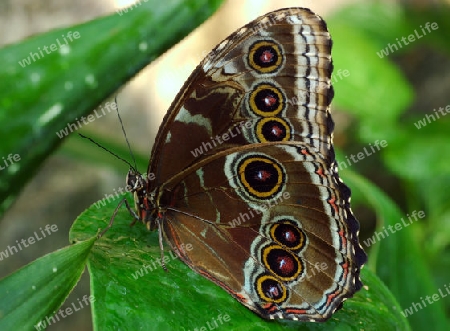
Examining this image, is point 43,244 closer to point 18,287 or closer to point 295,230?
point 295,230

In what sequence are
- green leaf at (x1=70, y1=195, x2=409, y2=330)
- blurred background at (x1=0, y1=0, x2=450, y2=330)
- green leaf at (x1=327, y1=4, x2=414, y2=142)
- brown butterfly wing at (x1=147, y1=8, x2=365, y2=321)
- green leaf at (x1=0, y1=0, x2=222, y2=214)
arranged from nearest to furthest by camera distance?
green leaf at (x1=0, y1=0, x2=222, y2=214) < green leaf at (x1=70, y1=195, x2=409, y2=330) < brown butterfly wing at (x1=147, y1=8, x2=365, y2=321) < blurred background at (x1=0, y1=0, x2=450, y2=330) < green leaf at (x1=327, y1=4, x2=414, y2=142)

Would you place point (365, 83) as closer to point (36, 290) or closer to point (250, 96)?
point (250, 96)

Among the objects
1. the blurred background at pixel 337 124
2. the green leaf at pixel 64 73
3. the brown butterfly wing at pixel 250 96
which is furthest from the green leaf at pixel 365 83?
the green leaf at pixel 64 73

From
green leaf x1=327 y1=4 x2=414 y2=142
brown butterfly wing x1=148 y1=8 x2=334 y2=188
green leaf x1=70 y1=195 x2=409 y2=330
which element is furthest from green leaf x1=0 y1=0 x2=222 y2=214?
green leaf x1=327 y1=4 x2=414 y2=142

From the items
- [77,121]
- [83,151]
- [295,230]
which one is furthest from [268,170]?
[83,151]

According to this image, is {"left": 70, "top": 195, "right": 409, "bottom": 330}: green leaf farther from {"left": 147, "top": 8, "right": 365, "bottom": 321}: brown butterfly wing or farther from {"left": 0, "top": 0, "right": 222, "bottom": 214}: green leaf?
{"left": 0, "top": 0, "right": 222, "bottom": 214}: green leaf

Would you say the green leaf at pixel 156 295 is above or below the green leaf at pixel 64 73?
below

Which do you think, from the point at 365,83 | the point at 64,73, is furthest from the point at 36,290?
the point at 365,83

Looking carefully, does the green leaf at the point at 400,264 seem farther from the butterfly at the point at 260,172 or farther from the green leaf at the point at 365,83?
the green leaf at the point at 365,83
